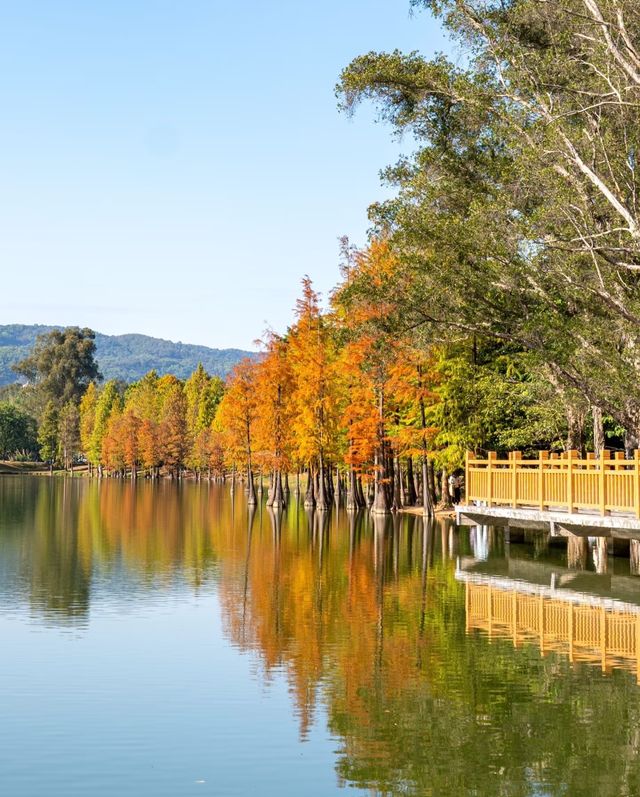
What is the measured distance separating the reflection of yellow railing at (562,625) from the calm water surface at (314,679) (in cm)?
7

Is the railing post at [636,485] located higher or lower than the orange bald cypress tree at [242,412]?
lower

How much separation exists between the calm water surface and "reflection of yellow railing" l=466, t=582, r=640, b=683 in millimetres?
74

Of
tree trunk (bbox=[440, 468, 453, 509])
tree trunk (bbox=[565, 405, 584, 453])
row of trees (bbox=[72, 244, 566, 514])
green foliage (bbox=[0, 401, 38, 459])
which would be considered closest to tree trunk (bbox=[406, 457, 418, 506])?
row of trees (bbox=[72, 244, 566, 514])

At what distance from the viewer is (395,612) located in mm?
21422

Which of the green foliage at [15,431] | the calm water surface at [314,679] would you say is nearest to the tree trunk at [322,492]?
the calm water surface at [314,679]

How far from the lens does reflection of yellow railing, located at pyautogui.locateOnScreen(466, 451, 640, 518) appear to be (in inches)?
1133

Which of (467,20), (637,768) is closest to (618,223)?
(467,20)

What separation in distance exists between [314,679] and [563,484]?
1863cm

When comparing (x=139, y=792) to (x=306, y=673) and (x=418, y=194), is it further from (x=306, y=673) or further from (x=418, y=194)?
(x=418, y=194)

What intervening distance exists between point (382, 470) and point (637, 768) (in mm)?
44594

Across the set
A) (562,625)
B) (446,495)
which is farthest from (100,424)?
(562,625)

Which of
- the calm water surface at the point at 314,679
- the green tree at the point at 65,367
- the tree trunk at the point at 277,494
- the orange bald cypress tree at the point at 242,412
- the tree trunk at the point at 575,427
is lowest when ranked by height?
the calm water surface at the point at 314,679

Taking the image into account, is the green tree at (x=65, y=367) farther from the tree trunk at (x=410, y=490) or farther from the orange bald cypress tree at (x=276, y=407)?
the tree trunk at (x=410, y=490)

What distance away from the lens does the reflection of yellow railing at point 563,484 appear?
94.4 feet
